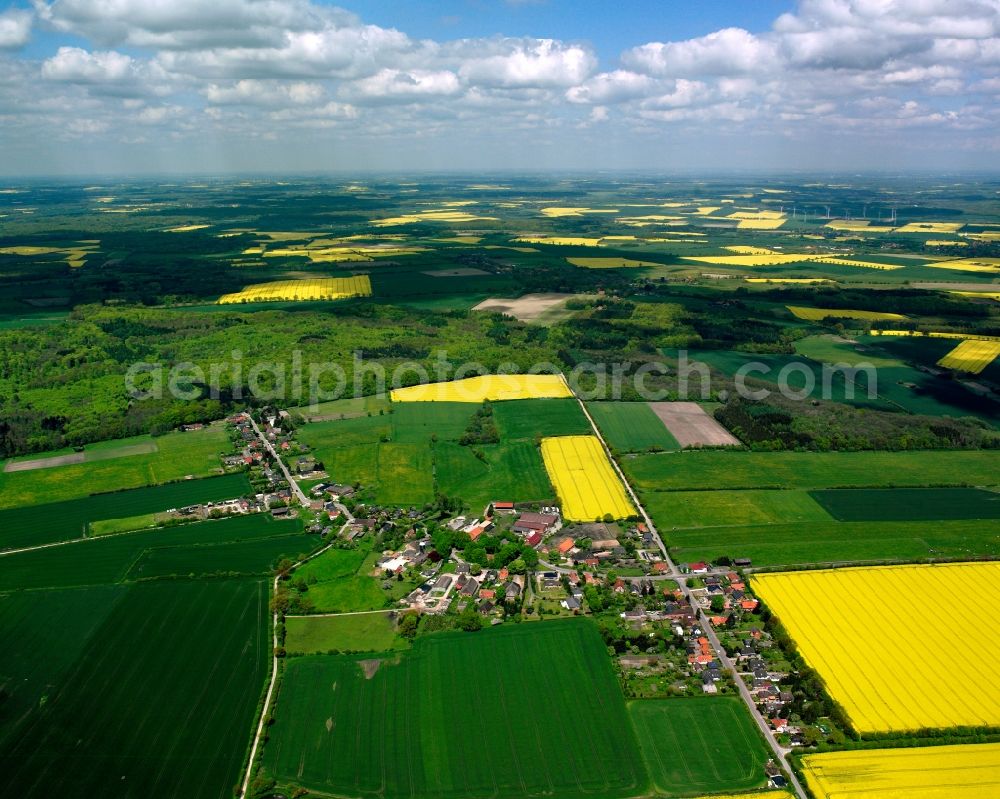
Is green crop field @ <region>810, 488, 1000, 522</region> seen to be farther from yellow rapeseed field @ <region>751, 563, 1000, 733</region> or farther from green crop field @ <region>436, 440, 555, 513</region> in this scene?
green crop field @ <region>436, 440, 555, 513</region>

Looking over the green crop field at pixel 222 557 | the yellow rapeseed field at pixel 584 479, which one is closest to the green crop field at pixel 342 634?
the green crop field at pixel 222 557

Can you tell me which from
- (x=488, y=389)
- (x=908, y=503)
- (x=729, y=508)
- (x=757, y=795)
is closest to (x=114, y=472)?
(x=488, y=389)

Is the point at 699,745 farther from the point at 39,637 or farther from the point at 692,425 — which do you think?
the point at 692,425

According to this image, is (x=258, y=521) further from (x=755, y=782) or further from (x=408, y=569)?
(x=755, y=782)

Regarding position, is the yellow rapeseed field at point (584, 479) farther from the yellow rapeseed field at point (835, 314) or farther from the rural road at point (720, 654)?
the yellow rapeseed field at point (835, 314)

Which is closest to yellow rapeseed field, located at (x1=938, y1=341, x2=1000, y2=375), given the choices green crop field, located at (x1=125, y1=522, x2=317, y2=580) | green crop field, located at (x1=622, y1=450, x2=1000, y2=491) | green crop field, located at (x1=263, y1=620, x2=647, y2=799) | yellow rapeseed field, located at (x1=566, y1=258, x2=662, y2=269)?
green crop field, located at (x1=622, y1=450, x2=1000, y2=491)

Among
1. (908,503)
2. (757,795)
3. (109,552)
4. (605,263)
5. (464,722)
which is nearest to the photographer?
(757,795)
